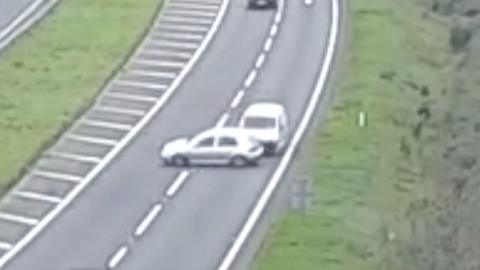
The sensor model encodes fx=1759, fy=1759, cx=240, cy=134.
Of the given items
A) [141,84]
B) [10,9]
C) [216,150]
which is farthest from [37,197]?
[10,9]

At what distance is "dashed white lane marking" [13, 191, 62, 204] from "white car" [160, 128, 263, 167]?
17.4ft

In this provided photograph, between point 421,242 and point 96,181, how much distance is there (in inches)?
477

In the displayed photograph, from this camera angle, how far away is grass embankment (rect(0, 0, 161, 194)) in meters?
60.5

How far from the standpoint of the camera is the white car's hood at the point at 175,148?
191 feet

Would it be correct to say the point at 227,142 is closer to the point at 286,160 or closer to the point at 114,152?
the point at 286,160

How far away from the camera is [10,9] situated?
7838 centimetres

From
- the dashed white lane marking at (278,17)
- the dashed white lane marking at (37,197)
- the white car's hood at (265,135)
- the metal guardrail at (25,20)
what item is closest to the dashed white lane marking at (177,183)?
the white car's hood at (265,135)

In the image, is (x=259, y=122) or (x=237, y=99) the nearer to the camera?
(x=259, y=122)

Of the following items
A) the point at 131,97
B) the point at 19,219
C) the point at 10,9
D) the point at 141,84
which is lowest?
the point at 19,219

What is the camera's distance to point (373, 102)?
64750 millimetres

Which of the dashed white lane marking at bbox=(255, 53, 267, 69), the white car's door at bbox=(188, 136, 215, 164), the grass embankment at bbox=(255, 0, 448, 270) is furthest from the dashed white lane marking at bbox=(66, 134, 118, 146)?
the dashed white lane marking at bbox=(255, 53, 267, 69)

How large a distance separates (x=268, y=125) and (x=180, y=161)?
141 inches

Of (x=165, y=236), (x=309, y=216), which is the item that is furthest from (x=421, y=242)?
(x=165, y=236)

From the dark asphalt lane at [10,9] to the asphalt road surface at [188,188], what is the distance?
8.96 metres
